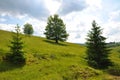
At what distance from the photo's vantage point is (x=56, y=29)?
275ft

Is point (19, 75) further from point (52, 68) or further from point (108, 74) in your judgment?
point (108, 74)

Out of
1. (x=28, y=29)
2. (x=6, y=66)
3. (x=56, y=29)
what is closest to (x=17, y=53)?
(x=6, y=66)

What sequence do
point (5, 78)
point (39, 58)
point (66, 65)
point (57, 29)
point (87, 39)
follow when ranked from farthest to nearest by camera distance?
point (57, 29) → point (87, 39) → point (39, 58) → point (66, 65) → point (5, 78)

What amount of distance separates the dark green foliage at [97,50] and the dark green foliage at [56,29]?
101ft

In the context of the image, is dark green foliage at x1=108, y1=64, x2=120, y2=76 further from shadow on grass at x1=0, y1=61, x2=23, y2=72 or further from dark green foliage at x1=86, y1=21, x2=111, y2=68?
shadow on grass at x1=0, y1=61, x2=23, y2=72

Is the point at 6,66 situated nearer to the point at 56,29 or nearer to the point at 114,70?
the point at 114,70

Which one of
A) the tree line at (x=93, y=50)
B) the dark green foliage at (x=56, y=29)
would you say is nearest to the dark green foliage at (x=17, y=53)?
the tree line at (x=93, y=50)

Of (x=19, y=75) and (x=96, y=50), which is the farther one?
(x=96, y=50)

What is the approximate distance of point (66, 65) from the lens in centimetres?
4672

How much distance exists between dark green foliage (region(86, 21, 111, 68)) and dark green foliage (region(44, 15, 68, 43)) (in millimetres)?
30846

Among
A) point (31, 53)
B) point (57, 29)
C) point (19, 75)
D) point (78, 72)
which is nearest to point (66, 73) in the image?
point (78, 72)

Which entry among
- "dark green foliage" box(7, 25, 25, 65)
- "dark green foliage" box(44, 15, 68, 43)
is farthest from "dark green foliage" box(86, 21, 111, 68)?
"dark green foliage" box(44, 15, 68, 43)

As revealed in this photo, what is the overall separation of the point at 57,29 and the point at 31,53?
32.6m

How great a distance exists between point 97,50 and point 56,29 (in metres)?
33.3
